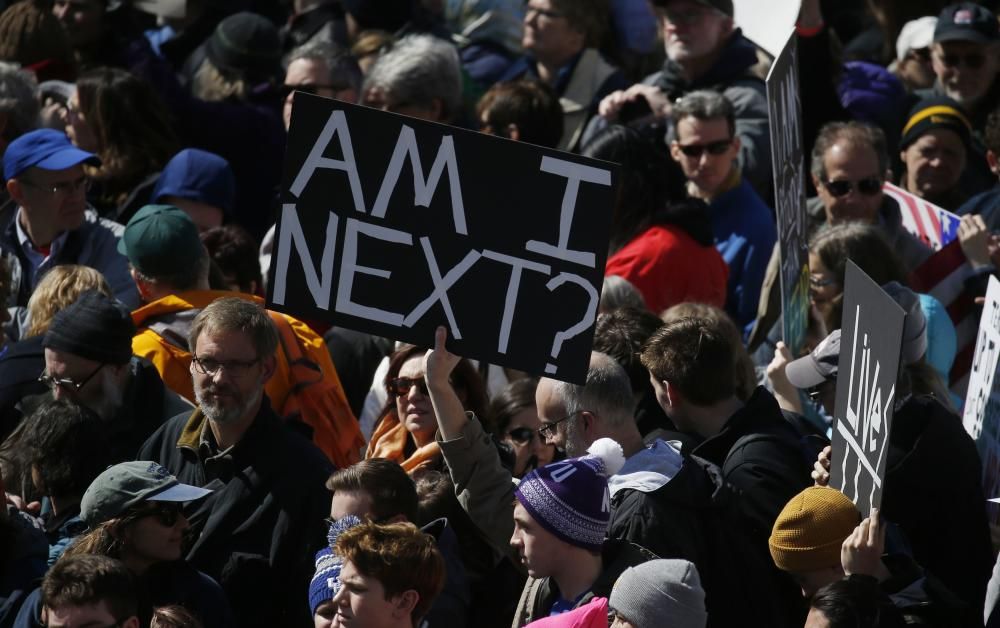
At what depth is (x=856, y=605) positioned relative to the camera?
183 inches

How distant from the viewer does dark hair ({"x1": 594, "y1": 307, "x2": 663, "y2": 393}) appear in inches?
251

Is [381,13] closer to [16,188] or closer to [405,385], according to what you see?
[16,188]

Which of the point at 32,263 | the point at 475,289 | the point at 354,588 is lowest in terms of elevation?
the point at 32,263

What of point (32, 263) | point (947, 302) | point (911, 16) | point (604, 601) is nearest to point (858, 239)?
point (947, 302)

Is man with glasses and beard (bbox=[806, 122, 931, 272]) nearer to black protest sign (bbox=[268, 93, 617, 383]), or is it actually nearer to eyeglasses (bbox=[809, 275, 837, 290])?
eyeglasses (bbox=[809, 275, 837, 290])

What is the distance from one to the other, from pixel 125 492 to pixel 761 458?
200 cm

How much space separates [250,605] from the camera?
5.77 m

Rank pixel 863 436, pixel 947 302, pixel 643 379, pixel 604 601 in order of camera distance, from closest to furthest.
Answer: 1. pixel 604 601
2. pixel 863 436
3. pixel 643 379
4. pixel 947 302

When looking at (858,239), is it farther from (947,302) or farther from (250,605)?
(250,605)

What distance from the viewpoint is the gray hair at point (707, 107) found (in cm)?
840

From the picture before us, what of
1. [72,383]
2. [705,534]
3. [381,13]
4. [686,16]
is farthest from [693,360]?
[381,13]

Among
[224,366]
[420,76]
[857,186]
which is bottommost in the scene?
[420,76]

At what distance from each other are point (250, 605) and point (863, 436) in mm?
2021

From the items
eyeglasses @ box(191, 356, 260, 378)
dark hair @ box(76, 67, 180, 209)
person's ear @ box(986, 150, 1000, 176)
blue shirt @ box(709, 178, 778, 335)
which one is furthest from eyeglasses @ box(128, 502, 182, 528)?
person's ear @ box(986, 150, 1000, 176)
